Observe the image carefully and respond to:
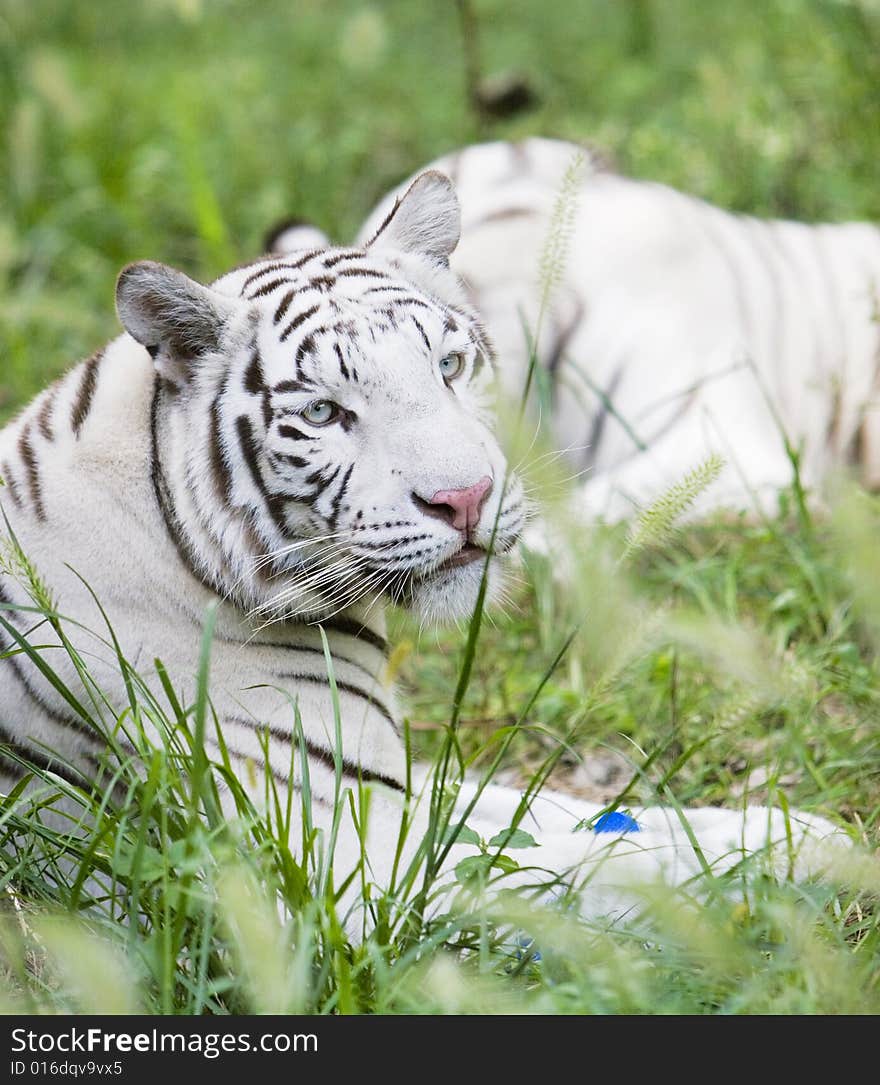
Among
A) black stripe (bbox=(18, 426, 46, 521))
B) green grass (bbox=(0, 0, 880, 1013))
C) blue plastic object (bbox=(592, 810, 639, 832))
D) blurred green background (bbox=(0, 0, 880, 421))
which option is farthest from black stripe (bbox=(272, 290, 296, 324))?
blurred green background (bbox=(0, 0, 880, 421))

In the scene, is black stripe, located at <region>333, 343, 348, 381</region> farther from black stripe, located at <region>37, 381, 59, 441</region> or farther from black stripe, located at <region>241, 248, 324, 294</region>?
black stripe, located at <region>37, 381, 59, 441</region>

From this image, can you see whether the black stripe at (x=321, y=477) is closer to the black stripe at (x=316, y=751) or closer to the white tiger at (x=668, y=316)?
the black stripe at (x=316, y=751)

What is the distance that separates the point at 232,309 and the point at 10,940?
1.00m

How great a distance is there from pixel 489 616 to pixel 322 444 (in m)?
0.47

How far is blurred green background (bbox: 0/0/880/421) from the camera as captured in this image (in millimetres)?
4902

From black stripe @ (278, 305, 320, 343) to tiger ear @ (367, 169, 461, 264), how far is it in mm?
311

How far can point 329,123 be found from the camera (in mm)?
6293

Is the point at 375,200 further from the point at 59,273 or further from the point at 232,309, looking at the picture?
the point at 232,309

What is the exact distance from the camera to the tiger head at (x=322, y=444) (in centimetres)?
212

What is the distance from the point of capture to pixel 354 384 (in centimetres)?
214

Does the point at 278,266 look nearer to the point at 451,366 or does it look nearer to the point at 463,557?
the point at 451,366

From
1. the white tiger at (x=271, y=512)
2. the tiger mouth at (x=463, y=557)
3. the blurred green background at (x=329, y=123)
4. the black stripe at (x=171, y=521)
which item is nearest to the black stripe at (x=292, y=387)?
the white tiger at (x=271, y=512)
